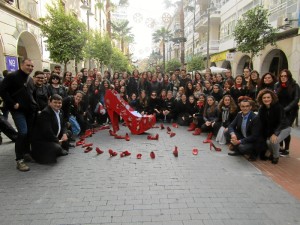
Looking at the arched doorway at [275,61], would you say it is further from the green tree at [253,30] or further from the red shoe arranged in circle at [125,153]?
the red shoe arranged in circle at [125,153]

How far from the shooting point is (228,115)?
7.01m

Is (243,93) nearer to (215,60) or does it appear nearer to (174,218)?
(174,218)

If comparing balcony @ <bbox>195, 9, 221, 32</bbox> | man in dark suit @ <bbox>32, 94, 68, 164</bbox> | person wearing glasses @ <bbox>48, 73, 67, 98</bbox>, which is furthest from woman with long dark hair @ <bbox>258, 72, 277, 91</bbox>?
balcony @ <bbox>195, 9, 221, 32</bbox>

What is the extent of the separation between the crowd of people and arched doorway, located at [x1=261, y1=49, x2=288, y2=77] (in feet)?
32.5

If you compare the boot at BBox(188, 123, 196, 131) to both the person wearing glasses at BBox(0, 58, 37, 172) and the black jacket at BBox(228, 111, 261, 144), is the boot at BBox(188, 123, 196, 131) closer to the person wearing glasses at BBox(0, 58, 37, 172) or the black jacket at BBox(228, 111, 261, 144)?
the black jacket at BBox(228, 111, 261, 144)

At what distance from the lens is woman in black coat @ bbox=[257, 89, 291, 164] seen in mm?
5117

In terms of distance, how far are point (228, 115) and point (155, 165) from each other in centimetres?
296

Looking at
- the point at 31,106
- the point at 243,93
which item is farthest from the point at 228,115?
the point at 31,106

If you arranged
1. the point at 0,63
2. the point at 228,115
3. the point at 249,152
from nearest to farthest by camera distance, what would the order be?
the point at 249,152, the point at 228,115, the point at 0,63

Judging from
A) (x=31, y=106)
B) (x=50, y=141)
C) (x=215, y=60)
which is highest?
(x=215, y=60)

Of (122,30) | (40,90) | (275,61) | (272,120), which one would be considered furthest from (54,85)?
(122,30)

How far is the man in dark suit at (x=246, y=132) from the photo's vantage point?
5.41 m

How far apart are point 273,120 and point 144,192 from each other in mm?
3157

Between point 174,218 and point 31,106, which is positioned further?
point 31,106
